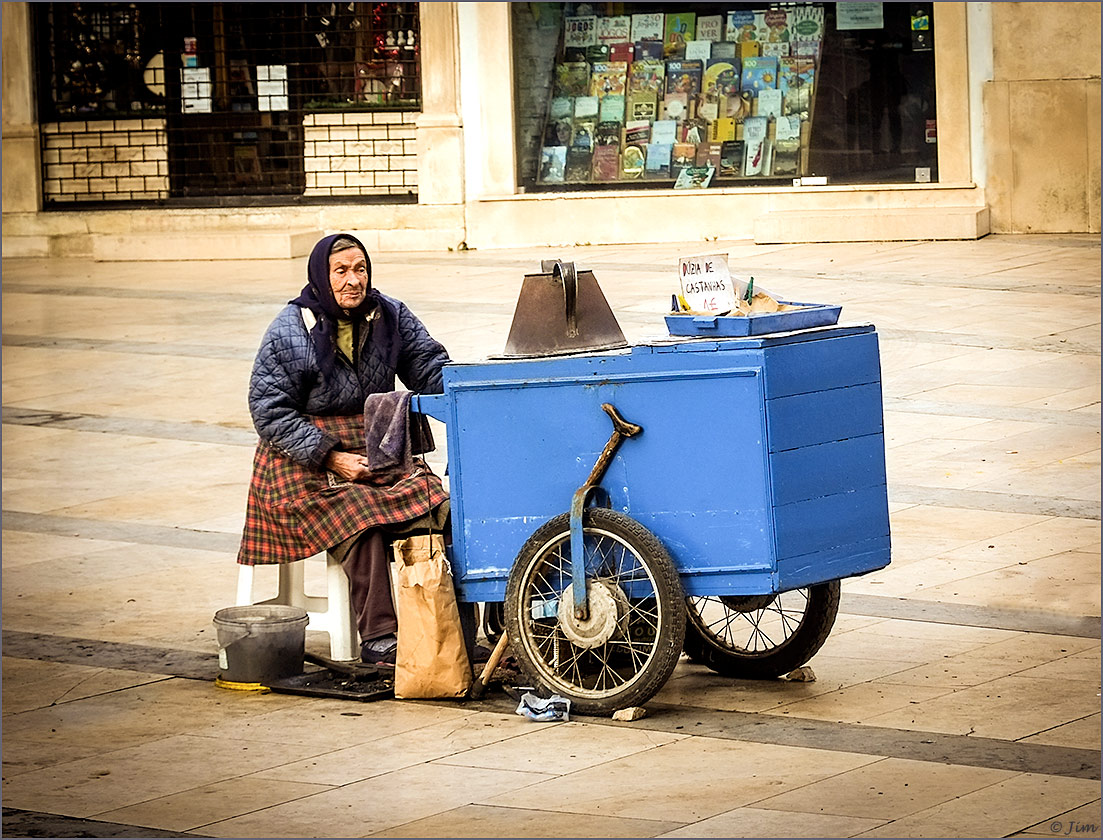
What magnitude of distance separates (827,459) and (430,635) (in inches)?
52.1

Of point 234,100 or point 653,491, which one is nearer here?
point 653,491

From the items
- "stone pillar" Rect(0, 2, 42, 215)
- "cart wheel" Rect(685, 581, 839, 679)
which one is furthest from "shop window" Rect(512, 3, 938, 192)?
"cart wheel" Rect(685, 581, 839, 679)

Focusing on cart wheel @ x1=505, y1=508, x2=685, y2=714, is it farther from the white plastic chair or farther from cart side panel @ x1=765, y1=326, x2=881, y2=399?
the white plastic chair

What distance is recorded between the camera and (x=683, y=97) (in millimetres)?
18141

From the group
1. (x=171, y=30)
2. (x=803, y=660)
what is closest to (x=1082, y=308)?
(x=803, y=660)

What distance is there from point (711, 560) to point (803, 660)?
60cm

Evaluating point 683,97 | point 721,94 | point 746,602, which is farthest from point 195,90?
point 746,602

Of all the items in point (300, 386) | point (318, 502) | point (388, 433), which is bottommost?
point (318, 502)

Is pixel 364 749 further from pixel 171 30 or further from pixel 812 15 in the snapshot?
pixel 171 30

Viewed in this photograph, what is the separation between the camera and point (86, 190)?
1986 cm

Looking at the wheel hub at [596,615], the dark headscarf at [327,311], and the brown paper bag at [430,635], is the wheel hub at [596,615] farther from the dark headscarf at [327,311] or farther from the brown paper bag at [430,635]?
the dark headscarf at [327,311]

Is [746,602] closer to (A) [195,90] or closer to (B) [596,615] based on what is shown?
(B) [596,615]

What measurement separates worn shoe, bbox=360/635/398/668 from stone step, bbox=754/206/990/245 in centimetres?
1131

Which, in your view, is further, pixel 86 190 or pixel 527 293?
pixel 86 190
